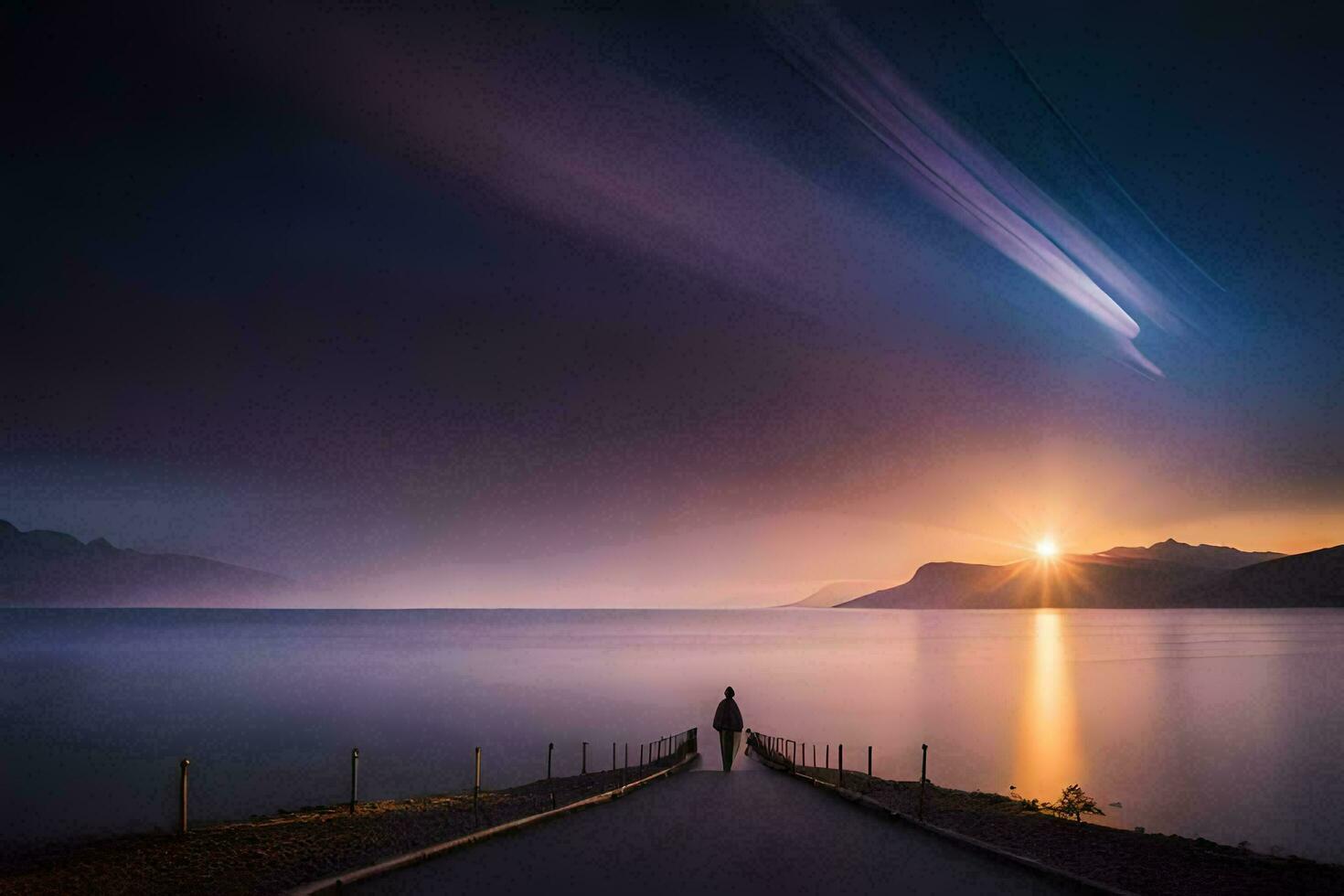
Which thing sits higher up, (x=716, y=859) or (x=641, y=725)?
(x=716, y=859)

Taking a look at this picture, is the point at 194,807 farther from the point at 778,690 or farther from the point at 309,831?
the point at 778,690

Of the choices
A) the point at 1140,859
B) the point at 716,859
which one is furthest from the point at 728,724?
the point at 716,859

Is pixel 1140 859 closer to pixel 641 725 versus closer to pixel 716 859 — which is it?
Answer: pixel 716 859

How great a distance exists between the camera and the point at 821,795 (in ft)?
65.0

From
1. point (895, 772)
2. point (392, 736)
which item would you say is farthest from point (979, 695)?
point (392, 736)

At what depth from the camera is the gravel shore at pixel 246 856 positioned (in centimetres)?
1284

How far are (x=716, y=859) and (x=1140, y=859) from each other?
24.9 feet

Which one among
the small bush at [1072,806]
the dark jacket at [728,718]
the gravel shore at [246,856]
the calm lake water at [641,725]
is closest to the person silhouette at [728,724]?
the dark jacket at [728,718]

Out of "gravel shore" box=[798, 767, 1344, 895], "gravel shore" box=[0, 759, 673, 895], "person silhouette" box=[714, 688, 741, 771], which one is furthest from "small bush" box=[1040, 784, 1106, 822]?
"gravel shore" box=[0, 759, 673, 895]

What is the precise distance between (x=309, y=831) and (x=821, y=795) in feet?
36.4

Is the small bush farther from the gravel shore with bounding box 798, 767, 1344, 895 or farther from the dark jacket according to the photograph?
the dark jacket

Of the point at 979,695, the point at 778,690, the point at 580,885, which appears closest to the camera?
the point at 580,885

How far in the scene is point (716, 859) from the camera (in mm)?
12383

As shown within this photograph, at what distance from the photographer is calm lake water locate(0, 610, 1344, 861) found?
34.3 m
